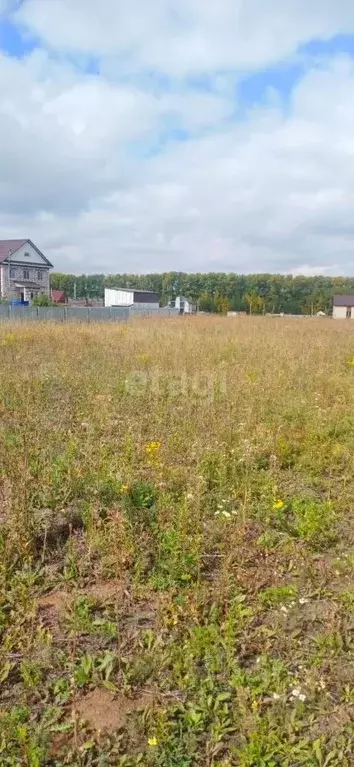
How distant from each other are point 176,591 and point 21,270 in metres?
42.8

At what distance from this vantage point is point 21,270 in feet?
135

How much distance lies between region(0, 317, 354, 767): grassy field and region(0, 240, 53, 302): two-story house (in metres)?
38.4

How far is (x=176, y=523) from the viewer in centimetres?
278

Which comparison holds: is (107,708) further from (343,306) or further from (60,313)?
(343,306)

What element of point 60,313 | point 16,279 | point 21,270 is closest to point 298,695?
point 60,313

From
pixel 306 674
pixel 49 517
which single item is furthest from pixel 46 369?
pixel 306 674

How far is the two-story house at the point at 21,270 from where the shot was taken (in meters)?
39.8

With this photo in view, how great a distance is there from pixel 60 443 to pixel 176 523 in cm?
174

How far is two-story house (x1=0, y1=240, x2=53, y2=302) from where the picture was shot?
130 feet

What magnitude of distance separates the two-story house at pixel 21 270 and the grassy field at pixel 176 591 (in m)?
38.4

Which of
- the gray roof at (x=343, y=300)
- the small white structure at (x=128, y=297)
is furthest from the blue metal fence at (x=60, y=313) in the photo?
the gray roof at (x=343, y=300)

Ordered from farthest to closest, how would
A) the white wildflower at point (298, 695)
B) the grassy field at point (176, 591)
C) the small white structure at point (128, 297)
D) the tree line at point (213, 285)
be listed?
the tree line at point (213, 285) < the small white structure at point (128, 297) < the white wildflower at point (298, 695) < the grassy field at point (176, 591)

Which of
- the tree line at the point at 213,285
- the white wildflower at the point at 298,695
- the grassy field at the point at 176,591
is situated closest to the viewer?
the grassy field at the point at 176,591

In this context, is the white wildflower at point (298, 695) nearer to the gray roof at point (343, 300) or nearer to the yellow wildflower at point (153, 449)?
the yellow wildflower at point (153, 449)
